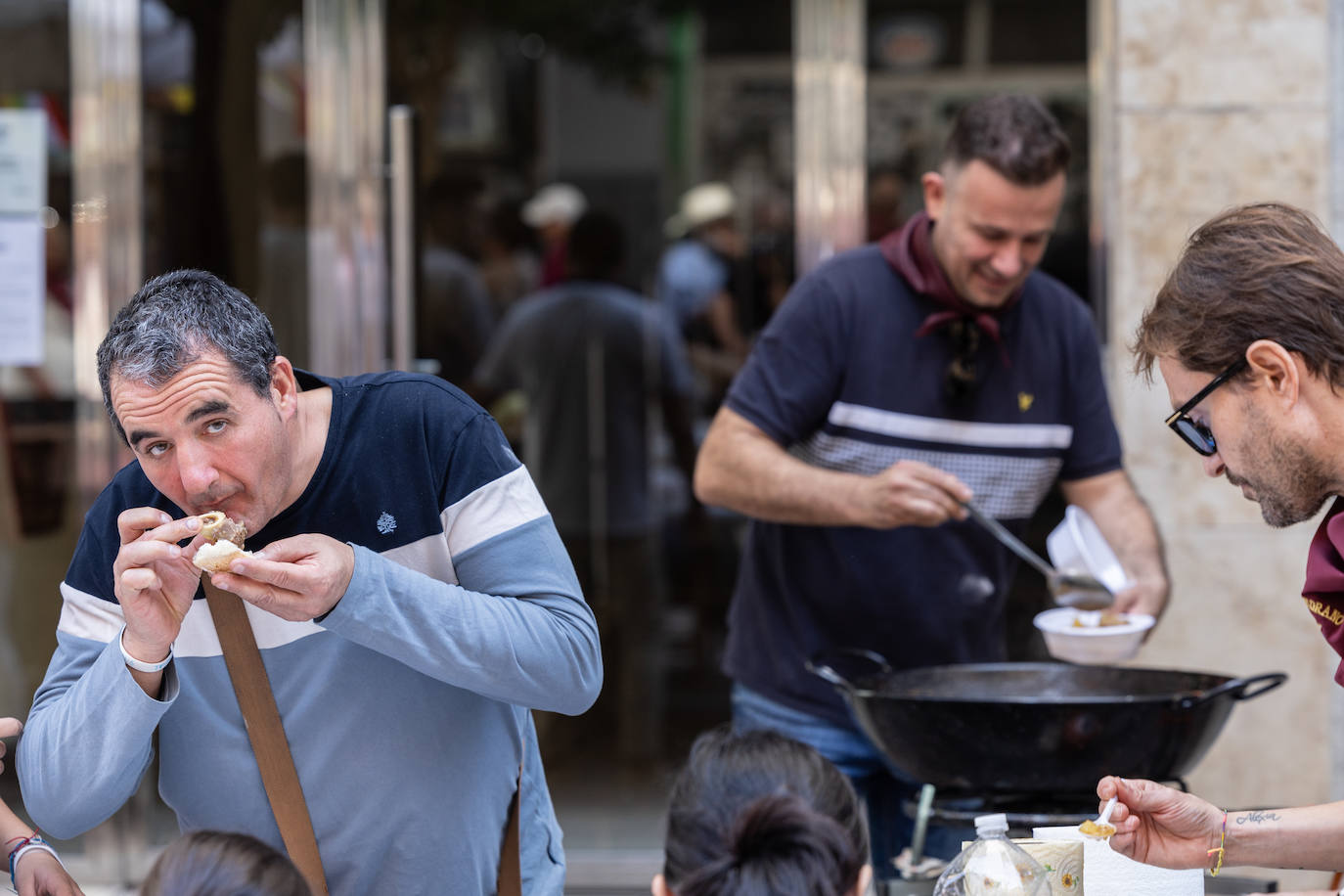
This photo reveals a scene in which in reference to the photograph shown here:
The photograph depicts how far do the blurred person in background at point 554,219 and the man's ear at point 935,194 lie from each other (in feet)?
13.3

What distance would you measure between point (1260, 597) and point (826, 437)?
160 centimetres

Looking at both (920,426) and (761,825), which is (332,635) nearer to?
(761,825)

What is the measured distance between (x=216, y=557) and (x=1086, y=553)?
179 centimetres

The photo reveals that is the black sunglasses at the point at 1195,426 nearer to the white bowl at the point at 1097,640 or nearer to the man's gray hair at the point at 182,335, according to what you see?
the white bowl at the point at 1097,640

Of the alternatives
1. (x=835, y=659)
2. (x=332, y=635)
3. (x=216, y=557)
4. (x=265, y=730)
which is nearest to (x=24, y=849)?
(x=265, y=730)

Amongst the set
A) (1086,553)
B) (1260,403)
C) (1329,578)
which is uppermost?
(1260,403)

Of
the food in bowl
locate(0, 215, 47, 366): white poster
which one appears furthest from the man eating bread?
locate(0, 215, 47, 366): white poster

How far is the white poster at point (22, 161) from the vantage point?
14.2 ft

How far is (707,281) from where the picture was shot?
6660mm

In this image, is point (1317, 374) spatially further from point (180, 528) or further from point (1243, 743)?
point (1243, 743)

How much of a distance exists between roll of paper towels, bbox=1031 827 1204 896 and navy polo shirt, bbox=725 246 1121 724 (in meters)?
0.92

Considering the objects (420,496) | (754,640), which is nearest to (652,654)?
(754,640)

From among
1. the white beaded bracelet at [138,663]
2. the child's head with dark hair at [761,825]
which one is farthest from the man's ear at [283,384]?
the child's head with dark hair at [761,825]

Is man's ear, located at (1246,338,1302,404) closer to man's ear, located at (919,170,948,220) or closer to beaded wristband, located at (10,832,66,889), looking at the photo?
man's ear, located at (919,170,948,220)
